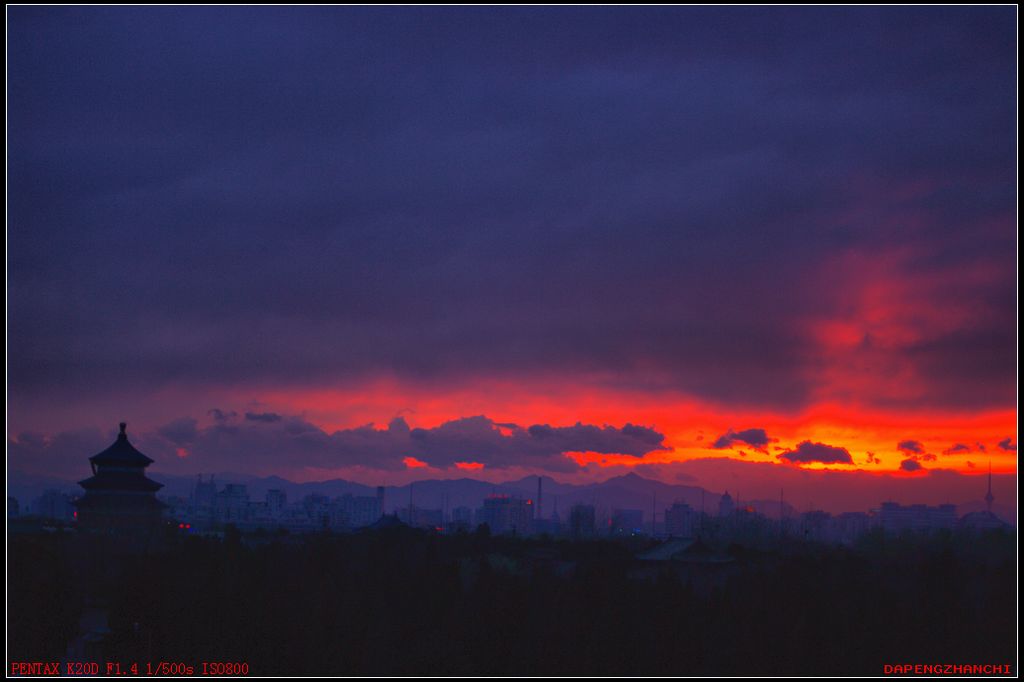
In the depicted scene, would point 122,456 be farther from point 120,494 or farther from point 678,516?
point 678,516

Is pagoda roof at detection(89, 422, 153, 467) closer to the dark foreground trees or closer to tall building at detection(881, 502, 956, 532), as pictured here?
the dark foreground trees

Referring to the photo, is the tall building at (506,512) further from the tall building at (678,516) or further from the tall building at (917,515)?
the tall building at (917,515)

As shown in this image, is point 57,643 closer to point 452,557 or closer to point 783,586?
point 452,557

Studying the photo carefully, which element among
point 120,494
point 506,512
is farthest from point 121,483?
point 506,512

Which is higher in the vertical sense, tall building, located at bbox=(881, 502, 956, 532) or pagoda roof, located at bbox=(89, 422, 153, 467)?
pagoda roof, located at bbox=(89, 422, 153, 467)

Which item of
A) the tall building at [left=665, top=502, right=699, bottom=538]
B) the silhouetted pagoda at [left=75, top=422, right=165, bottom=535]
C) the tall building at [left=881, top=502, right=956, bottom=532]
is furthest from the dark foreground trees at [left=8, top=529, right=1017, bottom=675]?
the tall building at [left=665, top=502, right=699, bottom=538]

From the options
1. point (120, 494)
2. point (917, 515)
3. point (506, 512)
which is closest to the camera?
point (120, 494)

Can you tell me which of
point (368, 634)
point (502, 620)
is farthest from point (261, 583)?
point (502, 620)
